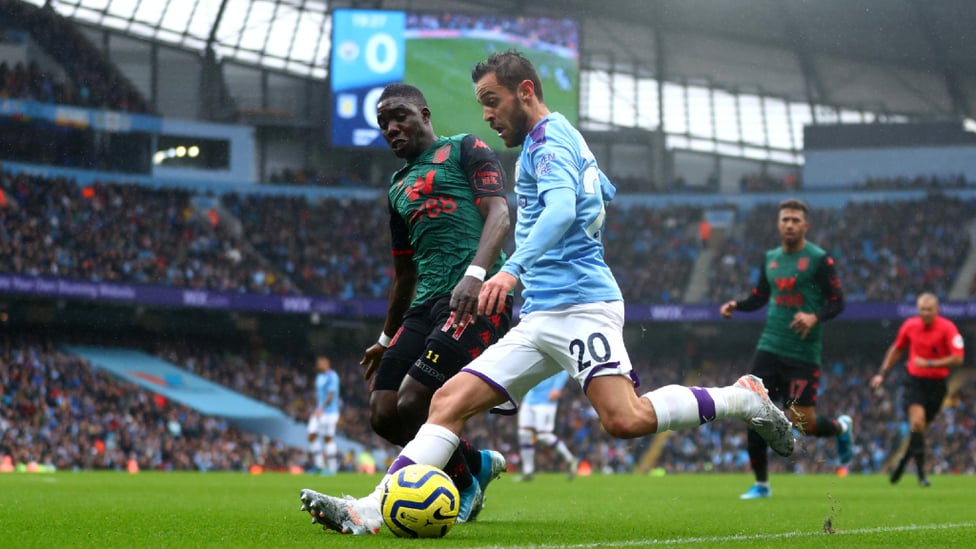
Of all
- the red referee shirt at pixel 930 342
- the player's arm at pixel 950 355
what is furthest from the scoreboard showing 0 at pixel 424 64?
the player's arm at pixel 950 355

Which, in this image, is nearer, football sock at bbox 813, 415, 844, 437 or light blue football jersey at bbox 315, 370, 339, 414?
football sock at bbox 813, 415, 844, 437

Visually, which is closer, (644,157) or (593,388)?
(593,388)

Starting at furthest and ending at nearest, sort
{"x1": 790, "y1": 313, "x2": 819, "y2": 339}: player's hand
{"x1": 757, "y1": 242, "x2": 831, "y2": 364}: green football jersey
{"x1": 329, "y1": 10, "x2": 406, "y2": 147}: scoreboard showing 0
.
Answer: {"x1": 329, "y1": 10, "x2": 406, "y2": 147}: scoreboard showing 0 < {"x1": 757, "y1": 242, "x2": 831, "y2": 364}: green football jersey < {"x1": 790, "y1": 313, "x2": 819, "y2": 339}: player's hand

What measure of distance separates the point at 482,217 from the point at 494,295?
1.52m

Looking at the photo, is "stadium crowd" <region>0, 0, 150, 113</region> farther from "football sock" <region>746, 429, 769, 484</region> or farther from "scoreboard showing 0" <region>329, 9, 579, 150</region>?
"football sock" <region>746, 429, 769, 484</region>

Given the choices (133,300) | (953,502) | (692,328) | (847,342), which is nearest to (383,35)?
(133,300)

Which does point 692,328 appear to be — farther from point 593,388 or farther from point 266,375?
point 593,388

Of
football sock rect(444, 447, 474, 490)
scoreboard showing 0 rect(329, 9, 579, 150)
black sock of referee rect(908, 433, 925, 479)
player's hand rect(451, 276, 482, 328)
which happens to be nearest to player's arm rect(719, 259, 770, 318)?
black sock of referee rect(908, 433, 925, 479)

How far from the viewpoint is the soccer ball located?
5.11 metres

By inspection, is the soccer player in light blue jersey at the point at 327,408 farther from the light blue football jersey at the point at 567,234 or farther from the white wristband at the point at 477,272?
the white wristband at the point at 477,272

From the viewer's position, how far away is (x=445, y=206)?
6352 millimetres

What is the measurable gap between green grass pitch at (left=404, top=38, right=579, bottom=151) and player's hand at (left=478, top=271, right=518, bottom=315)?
29706 mm

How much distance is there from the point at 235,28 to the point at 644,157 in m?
16.5

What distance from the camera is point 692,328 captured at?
3809cm
